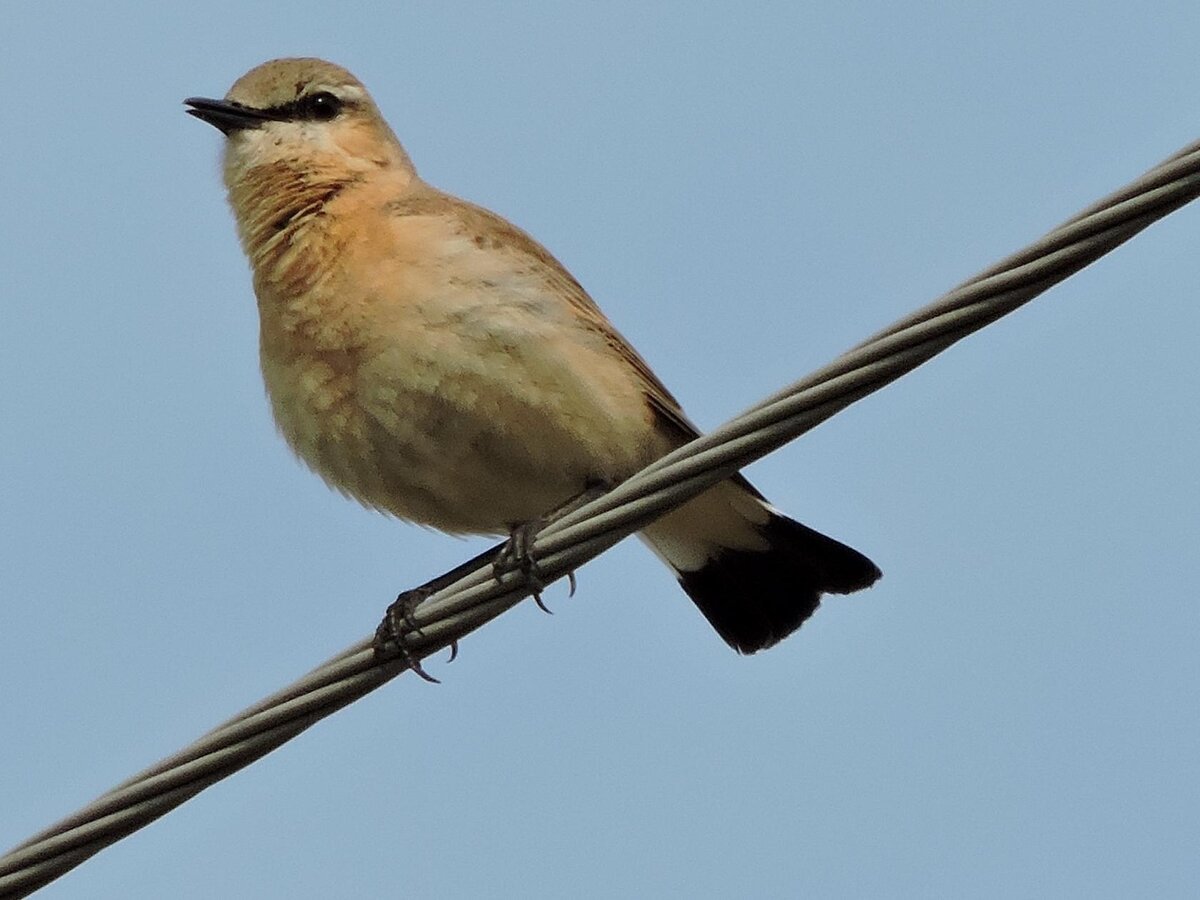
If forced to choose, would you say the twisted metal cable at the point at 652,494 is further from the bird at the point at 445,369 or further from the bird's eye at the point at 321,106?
the bird's eye at the point at 321,106

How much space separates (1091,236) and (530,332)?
10.4ft

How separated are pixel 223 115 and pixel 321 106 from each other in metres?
0.44

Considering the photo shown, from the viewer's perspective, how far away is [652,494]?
4.49 m

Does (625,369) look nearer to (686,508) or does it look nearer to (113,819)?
(686,508)

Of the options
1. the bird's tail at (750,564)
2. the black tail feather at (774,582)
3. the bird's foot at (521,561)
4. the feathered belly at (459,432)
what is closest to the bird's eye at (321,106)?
the feathered belly at (459,432)

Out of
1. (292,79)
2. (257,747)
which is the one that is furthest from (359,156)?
(257,747)

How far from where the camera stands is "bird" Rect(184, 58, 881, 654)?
21.9 feet

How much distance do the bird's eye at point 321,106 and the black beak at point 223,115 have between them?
217 millimetres

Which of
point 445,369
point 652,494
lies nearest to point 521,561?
point 652,494

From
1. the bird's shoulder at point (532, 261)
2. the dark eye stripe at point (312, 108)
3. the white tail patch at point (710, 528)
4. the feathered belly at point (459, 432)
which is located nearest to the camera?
the feathered belly at point (459, 432)

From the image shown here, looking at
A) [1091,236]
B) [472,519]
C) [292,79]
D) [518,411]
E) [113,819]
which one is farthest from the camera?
[292,79]

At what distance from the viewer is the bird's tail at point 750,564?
7.59 metres

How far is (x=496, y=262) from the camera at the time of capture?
23.1ft

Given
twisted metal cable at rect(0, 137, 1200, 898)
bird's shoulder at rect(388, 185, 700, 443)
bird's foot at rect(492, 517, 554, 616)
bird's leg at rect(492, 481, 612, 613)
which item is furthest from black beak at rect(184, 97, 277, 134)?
twisted metal cable at rect(0, 137, 1200, 898)
